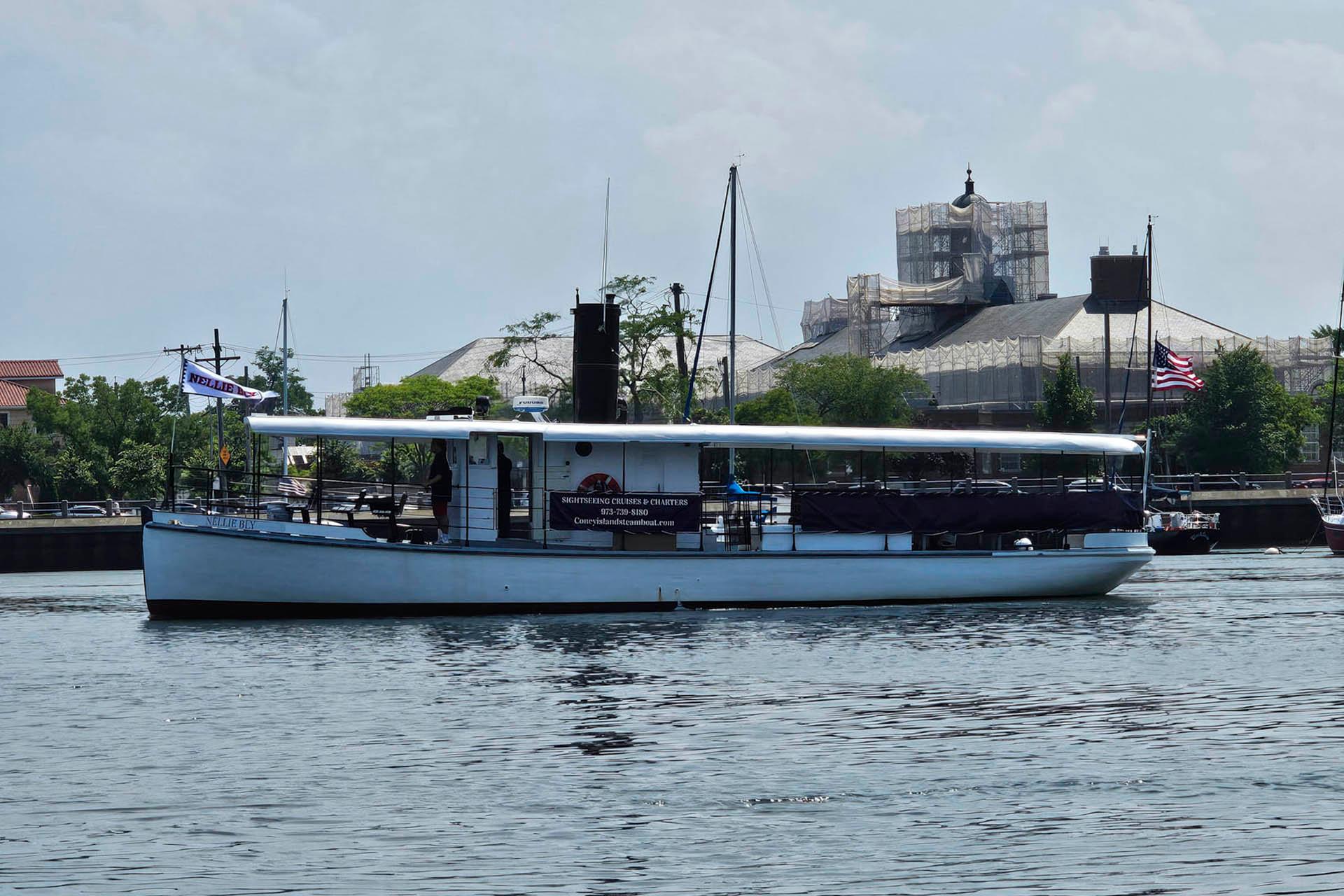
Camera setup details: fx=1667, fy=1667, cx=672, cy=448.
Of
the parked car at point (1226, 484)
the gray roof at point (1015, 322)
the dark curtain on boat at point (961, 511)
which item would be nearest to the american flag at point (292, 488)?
the dark curtain on boat at point (961, 511)

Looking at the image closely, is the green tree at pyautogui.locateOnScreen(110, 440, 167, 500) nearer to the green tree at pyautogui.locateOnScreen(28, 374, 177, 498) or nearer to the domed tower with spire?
the green tree at pyautogui.locateOnScreen(28, 374, 177, 498)

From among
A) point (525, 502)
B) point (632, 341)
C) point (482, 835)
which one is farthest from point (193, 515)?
point (632, 341)

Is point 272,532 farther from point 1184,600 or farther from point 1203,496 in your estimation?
point 1203,496

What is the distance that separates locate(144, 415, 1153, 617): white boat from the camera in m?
32.4

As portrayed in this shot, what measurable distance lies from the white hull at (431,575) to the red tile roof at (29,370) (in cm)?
11092

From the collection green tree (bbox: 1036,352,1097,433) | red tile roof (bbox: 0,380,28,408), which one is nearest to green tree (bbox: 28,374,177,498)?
red tile roof (bbox: 0,380,28,408)

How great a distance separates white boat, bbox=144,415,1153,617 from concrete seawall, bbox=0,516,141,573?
34.2 metres

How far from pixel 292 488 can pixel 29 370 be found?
4390 inches

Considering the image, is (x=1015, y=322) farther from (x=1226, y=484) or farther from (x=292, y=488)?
(x=292, y=488)

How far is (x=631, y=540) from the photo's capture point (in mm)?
34000

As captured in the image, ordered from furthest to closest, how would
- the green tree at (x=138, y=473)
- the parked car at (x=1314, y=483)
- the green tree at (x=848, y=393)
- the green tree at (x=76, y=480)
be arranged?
the green tree at (x=848, y=393) → the green tree at (x=76, y=480) → the green tree at (x=138, y=473) → the parked car at (x=1314, y=483)

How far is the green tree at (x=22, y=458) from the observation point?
3723 inches

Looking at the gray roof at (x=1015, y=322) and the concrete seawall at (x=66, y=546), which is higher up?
the gray roof at (x=1015, y=322)

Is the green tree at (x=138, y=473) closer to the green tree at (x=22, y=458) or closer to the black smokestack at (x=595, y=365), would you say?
the green tree at (x=22, y=458)
